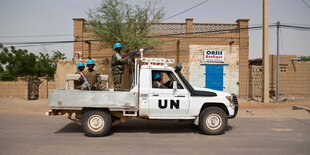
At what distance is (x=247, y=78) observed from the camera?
17.3 meters

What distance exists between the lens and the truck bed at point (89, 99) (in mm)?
Result: 5945

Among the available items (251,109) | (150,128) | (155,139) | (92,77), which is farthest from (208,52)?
(155,139)

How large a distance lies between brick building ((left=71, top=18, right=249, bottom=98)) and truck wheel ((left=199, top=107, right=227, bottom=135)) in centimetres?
1092

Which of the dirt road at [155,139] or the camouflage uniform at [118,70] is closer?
the dirt road at [155,139]

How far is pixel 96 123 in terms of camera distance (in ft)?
20.3

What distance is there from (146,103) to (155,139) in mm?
955

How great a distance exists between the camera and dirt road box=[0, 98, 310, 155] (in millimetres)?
5016

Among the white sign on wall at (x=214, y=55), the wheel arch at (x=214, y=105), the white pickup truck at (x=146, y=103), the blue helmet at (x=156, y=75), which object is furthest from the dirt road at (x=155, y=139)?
the white sign on wall at (x=214, y=55)

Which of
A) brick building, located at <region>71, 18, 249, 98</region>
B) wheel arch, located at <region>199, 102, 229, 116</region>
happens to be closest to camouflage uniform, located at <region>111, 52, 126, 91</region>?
wheel arch, located at <region>199, 102, 229, 116</region>

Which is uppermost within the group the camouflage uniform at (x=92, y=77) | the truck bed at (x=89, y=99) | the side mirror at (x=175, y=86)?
the camouflage uniform at (x=92, y=77)

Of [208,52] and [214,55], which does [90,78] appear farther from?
[214,55]

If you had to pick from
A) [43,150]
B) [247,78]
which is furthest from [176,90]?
[247,78]

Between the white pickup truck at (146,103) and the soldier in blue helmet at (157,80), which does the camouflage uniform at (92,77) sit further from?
the soldier in blue helmet at (157,80)

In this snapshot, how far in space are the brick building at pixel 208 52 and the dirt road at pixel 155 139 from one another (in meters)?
9.33
